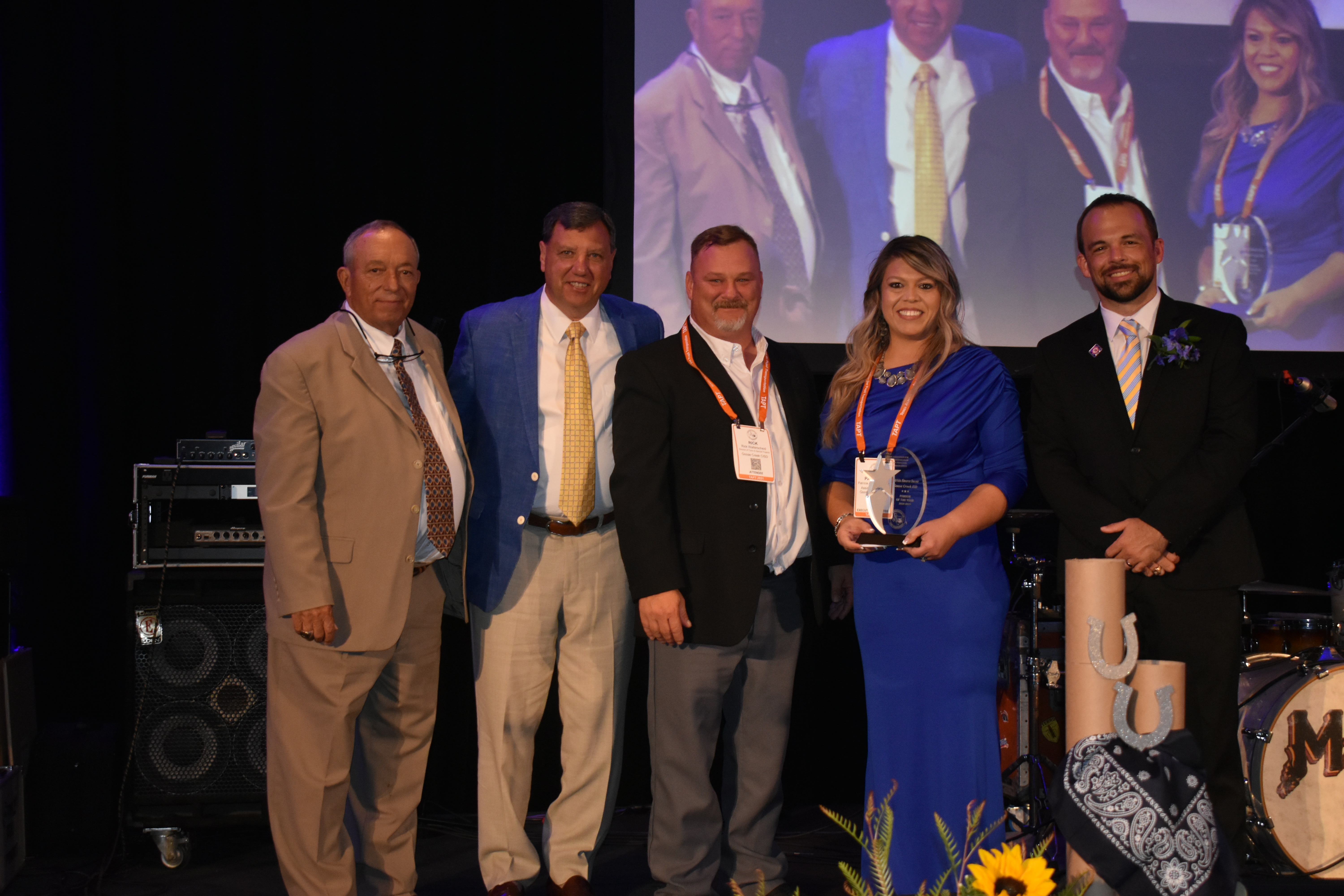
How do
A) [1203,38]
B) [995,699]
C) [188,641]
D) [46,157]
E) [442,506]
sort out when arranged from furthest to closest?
[1203,38], [46,157], [188,641], [442,506], [995,699]

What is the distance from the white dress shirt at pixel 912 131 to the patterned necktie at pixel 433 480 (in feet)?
6.81

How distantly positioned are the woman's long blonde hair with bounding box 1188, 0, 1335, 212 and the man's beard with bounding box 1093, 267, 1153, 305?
5.31ft

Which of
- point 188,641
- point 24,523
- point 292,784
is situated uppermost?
point 24,523

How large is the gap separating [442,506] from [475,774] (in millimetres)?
1640

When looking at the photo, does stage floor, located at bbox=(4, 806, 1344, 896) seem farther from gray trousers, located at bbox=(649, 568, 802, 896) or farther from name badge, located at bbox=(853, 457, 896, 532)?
name badge, located at bbox=(853, 457, 896, 532)

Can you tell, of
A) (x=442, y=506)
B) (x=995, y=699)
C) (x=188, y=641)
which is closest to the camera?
(x=995, y=699)

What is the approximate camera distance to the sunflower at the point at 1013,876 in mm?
1122

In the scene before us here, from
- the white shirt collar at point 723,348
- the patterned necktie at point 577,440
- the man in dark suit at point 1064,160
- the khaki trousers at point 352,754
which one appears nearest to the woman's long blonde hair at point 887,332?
the white shirt collar at point 723,348

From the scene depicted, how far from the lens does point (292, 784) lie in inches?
107

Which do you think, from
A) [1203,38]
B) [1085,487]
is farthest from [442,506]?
[1203,38]

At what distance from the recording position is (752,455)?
2.74m

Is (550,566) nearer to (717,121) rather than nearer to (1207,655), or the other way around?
(1207,655)

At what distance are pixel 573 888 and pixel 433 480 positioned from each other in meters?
1.15

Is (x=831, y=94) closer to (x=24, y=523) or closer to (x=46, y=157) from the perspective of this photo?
(x=46, y=157)
